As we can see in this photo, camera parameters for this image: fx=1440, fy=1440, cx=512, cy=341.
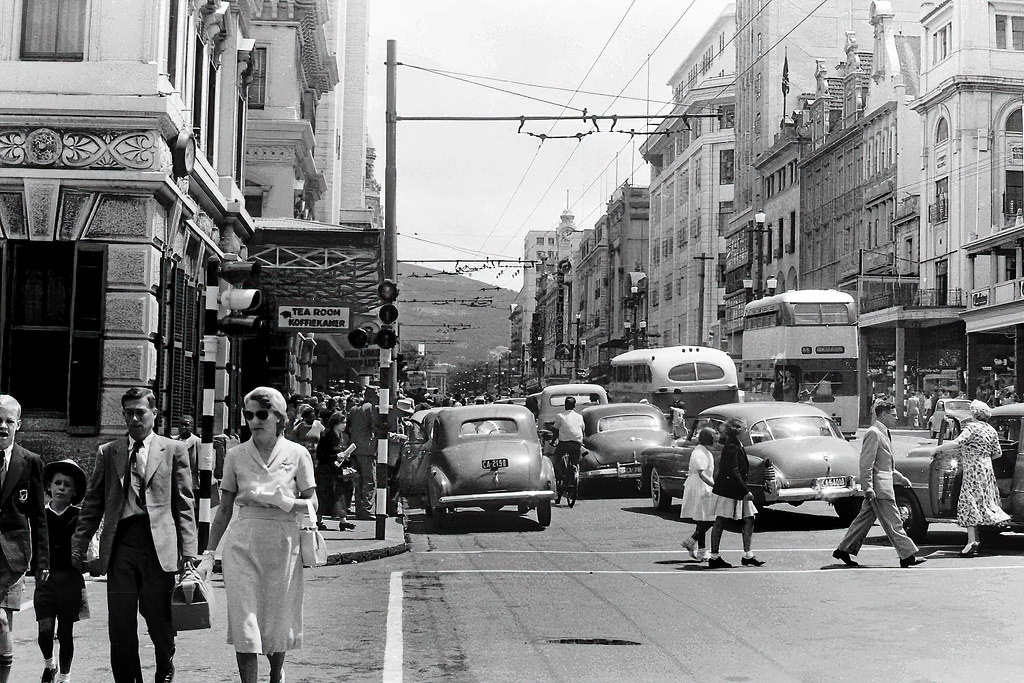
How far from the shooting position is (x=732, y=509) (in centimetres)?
1552

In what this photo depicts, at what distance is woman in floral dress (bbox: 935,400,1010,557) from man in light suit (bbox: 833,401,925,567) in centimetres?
68

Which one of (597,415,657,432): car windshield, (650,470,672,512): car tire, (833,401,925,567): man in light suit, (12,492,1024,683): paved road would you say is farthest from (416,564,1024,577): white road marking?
(597,415,657,432): car windshield

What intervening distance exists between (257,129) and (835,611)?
2881cm

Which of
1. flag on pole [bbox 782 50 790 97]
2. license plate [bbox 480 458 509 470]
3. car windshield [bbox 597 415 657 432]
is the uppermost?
flag on pole [bbox 782 50 790 97]

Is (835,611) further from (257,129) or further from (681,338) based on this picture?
(681,338)

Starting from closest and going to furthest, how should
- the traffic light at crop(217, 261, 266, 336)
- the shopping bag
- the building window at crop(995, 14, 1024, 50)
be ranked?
1. the shopping bag
2. the traffic light at crop(217, 261, 266, 336)
3. the building window at crop(995, 14, 1024, 50)

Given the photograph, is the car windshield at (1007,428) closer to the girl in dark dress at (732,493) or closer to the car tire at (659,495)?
the girl in dark dress at (732,493)

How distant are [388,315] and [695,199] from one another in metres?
95.7

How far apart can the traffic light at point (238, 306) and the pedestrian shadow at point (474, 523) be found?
22.5ft

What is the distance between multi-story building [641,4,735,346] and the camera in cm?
10775

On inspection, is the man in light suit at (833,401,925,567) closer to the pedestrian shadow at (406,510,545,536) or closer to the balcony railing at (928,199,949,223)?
the pedestrian shadow at (406,510,545,536)

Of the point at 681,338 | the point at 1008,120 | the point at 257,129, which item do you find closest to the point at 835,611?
the point at 257,129

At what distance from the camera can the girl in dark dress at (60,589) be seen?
26.9ft

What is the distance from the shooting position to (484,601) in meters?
12.3
